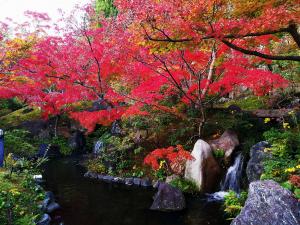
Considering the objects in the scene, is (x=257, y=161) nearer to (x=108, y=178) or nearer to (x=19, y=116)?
(x=108, y=178)

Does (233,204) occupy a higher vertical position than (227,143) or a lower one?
lower

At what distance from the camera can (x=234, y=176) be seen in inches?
490

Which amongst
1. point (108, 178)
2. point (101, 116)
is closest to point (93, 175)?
point (108, 178)

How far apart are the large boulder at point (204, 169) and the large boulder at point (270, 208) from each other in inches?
178

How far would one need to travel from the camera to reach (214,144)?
1352cm

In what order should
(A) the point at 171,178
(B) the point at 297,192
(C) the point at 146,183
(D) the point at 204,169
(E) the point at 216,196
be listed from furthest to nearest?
(C) the point at 146,183 → (A) the point at 171,178 → (D) the point at 204,169 → (E) the point at 216,196 → (B) the point at 297,192

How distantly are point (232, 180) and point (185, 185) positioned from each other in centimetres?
182

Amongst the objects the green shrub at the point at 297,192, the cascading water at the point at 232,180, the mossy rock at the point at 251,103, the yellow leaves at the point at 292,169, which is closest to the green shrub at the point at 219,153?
the cascading water at the point at 232,180

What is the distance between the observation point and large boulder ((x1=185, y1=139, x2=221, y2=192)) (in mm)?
12484

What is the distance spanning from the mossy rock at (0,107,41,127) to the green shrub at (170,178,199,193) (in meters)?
15.6

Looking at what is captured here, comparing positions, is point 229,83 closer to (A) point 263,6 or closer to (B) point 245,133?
(B) point 245,133

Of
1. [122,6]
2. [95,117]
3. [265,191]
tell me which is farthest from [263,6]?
[95,117]

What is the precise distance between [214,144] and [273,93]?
14.3 feet

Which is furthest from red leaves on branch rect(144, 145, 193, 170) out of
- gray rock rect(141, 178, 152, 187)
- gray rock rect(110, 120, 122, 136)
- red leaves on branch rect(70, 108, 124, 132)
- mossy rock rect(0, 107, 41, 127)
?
mossy rock rect(0, 107, 41, 127)
